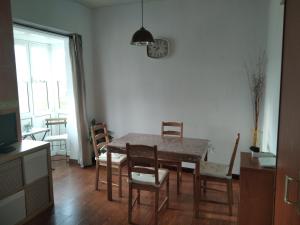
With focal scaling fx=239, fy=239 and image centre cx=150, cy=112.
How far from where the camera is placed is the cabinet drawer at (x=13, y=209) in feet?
7.70

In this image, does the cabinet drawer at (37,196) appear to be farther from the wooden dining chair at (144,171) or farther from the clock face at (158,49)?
Answer: the clock face at (158,49)

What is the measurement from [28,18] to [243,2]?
3.00 m

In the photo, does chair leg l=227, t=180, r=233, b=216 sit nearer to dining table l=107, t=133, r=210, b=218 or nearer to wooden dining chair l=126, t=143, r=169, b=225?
dining table l=107, t=133, r=210, b=218

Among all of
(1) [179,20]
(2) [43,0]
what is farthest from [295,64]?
(2) [43,0]

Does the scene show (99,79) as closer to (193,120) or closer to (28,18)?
(28,18)

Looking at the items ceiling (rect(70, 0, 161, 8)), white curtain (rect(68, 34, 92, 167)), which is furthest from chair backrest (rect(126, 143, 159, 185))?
ceiling (rect(70, 0, 161, 8))

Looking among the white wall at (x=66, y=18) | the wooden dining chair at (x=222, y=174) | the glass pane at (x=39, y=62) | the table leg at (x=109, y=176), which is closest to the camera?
the wooden dining chair at (x=222, y=174)

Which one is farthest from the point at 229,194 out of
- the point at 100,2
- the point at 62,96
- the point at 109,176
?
the point at 62,96

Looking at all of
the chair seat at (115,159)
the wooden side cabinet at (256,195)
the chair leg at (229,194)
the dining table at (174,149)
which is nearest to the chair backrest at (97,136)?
the chair seat at (115,159)

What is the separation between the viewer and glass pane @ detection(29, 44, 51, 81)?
4.76 m

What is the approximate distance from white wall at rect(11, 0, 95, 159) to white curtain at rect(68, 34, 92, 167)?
208mm

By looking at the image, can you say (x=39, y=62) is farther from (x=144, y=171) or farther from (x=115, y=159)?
(x=144, y=171)

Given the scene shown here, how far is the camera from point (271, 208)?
6.71 feet

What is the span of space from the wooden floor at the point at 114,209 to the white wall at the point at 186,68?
106 centimetres
